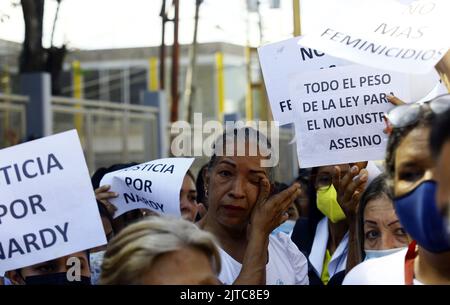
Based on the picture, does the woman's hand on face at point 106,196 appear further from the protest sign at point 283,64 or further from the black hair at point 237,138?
the protest sign at point 283,64

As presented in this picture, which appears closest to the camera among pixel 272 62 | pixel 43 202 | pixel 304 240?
pixel 43 202

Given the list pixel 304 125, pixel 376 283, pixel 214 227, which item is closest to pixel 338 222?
pixel 304 125

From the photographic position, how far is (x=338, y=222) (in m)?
5.34

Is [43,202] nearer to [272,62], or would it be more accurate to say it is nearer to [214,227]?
[214,227]

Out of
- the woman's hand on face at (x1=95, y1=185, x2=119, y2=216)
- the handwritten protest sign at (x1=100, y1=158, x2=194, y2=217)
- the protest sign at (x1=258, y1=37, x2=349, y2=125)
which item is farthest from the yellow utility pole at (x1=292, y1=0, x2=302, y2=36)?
the woman's hand on face at (x1=95, y1=185, x2=119, y2=216)

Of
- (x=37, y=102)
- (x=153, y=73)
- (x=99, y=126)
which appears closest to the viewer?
(x=37, y=102)

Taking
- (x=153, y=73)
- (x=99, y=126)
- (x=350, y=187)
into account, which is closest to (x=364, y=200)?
(x=350, y=187)

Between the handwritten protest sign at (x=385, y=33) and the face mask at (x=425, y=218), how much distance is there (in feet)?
4.50

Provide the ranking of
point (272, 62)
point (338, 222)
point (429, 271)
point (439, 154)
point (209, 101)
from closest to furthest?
point (439, 154) < point (429, 271) < point (272, 62) < point (338, 222) < point (209, 101)

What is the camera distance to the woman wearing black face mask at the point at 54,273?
409cm

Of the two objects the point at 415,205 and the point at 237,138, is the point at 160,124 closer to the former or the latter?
the point at 237,138

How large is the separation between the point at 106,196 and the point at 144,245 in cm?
216

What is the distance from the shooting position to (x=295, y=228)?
6.01 meters

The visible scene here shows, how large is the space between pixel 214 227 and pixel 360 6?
115 cm
